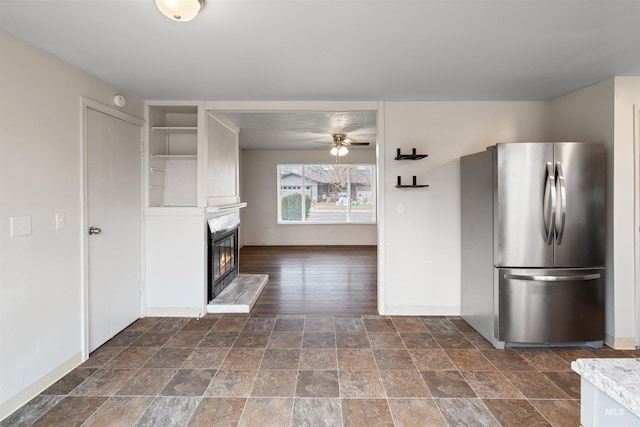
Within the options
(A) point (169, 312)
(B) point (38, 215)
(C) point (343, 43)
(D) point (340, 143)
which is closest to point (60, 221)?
(B) point (38, 215)

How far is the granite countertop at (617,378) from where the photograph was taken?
25.2 inches

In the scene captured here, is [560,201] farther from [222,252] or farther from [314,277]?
[222,252]

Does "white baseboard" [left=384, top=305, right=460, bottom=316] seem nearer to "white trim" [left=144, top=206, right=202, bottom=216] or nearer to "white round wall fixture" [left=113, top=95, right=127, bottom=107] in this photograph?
"white trim" [left=144, top=206, right=202, bottom=216]

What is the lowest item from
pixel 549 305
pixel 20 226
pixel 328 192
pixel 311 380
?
pixel 311 380

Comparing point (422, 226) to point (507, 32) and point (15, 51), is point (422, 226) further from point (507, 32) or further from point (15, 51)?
point (15, 51)

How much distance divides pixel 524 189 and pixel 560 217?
0.36 meters

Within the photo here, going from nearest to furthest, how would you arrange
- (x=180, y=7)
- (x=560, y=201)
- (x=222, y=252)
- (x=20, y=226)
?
(x=180, y=7) < (x=20, y=226) < (x=560, y=201) < (x=222, y=252)

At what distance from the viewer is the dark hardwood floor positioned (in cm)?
408

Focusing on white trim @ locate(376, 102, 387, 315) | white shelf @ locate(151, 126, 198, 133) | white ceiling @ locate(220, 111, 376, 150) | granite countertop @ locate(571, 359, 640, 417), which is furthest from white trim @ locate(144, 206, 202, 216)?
granite countertop @ locate(571, 359, 640, 417)

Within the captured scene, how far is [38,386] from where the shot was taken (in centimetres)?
230

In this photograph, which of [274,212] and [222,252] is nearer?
[222,252]

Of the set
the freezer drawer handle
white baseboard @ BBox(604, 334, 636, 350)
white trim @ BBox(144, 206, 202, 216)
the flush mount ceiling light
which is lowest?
white baseboard @ BBox(604, 334, 636, 350)

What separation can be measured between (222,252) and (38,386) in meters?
2.33

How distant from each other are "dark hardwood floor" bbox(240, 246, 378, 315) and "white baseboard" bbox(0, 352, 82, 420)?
1747mm
